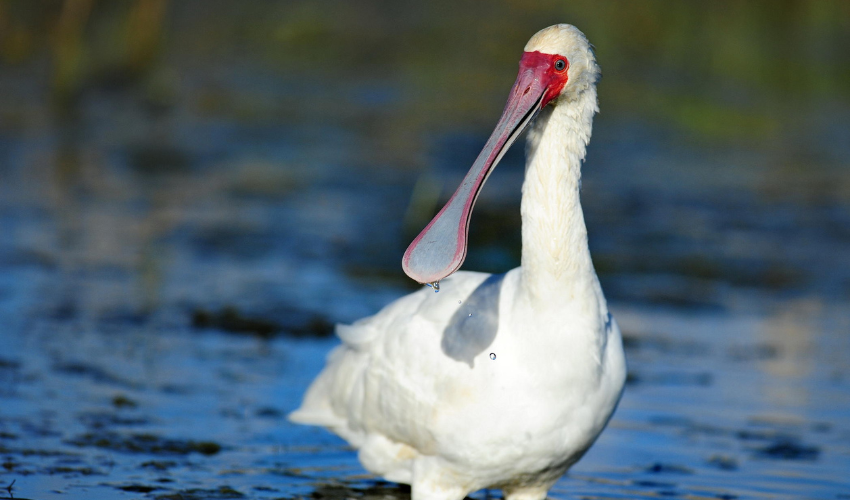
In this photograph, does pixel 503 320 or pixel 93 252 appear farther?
pixel 93 252

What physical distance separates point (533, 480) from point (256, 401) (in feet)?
7.38

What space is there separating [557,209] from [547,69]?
55 centimetres

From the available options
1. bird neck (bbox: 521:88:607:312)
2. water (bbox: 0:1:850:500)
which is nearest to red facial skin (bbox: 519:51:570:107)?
bird neck (bbox: 521:88:607:312)

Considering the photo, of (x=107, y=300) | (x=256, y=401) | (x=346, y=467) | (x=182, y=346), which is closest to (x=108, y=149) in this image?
(x=107, y=300)

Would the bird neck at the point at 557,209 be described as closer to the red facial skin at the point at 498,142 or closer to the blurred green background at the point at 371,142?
the red facial skin at the point at 498,142

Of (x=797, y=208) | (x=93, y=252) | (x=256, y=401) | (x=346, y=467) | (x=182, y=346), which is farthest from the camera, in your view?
(x=797, y=208)

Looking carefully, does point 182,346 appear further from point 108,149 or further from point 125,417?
point 108,149

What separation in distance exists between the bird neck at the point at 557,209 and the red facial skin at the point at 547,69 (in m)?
0.12

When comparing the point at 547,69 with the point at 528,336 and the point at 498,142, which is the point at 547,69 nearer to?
the point at 498,142

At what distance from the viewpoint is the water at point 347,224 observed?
659 cm

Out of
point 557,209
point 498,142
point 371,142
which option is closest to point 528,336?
point 557,209

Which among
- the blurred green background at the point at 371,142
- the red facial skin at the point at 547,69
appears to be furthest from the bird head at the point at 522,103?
the blurred green background at the point at 371,142

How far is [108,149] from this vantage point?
1438 cm

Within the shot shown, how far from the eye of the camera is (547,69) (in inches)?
198
